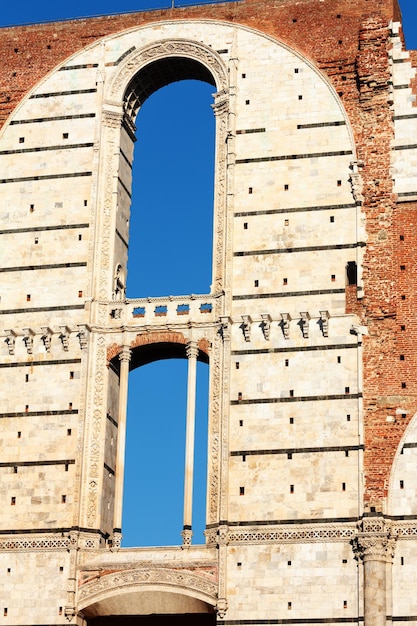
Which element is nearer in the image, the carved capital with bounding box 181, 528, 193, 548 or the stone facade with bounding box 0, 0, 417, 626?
the stone facade with bounding box 0, 0, 417, 626

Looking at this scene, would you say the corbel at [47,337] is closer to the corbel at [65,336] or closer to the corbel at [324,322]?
the corbel at [65,336]

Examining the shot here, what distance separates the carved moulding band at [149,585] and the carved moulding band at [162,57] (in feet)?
30.7

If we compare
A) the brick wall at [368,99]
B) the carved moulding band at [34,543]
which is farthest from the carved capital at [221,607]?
the brick wall at [368,99]

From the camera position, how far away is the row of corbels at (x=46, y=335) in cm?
2755

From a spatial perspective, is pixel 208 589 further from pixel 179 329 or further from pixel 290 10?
pixel 290 10

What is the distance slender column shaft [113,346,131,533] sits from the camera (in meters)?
26.4

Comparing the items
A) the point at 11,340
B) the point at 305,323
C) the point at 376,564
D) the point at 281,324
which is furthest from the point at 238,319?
the point at 376,564

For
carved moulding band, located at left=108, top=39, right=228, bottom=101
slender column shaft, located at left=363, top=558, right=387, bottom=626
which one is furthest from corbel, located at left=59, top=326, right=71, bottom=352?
slender column shaft, located at left=363, top=558, right=387, bottom=626

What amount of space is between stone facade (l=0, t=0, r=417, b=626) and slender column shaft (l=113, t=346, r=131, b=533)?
5 cm

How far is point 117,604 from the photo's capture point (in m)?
25.8

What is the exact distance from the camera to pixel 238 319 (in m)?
27.3

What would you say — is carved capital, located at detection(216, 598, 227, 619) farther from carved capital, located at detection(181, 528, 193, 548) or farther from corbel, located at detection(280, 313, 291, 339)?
corbel, located at detection(280, 313, 291, 339)

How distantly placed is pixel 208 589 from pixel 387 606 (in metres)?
2.96

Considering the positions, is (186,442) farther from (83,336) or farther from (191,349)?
(83,336)
